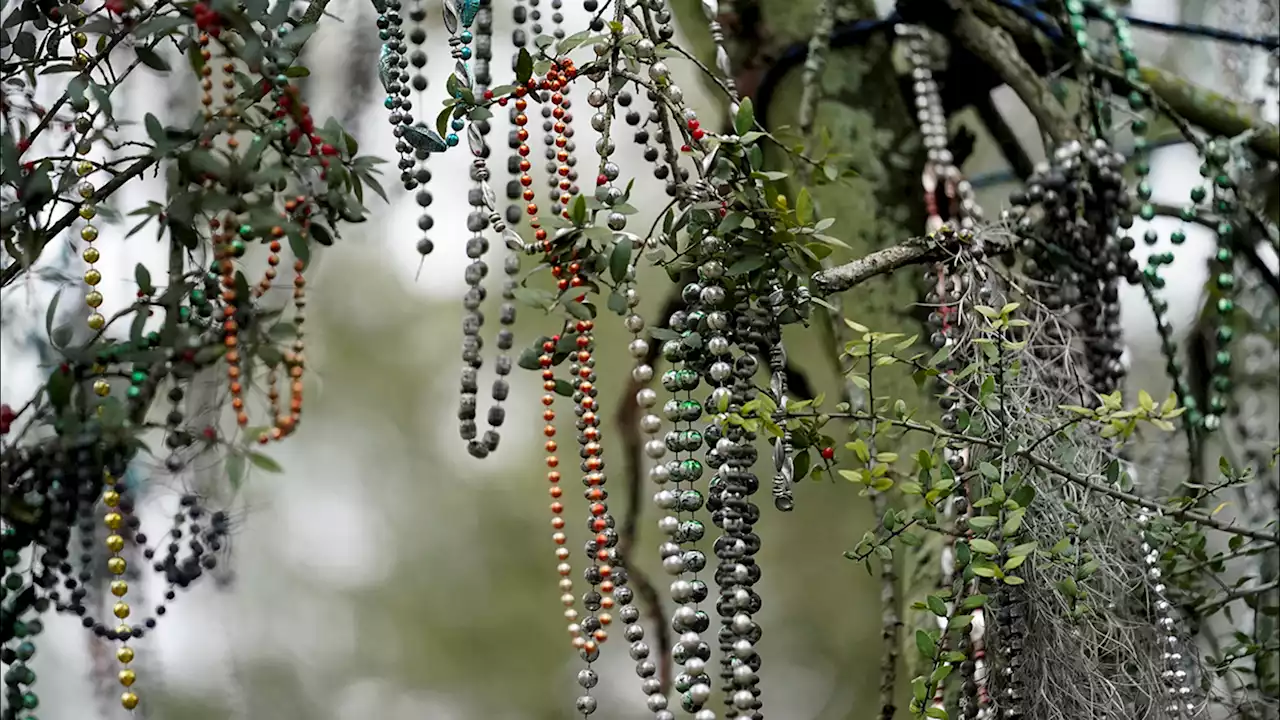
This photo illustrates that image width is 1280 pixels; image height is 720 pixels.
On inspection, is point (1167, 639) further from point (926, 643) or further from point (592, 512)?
point (592, 512)

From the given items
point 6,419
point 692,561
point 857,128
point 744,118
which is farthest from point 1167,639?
point 6,419

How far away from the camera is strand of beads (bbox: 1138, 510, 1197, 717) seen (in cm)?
94

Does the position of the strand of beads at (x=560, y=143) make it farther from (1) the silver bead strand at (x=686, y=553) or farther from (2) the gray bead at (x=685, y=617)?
(2) the gray bead at (x=685, y=617)

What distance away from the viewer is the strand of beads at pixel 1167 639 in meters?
0.94

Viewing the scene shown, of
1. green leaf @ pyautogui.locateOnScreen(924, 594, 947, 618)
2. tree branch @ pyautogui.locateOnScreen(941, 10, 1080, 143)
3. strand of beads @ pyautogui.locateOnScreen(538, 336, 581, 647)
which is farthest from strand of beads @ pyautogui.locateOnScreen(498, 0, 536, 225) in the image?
tree branch @ pyautogui.locateOnScreen(941, 10, 1080, 143)

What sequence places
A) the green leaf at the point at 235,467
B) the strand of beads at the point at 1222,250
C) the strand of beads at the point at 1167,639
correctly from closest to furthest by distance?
1. the green leaf at the point at 235,467
2. the strand of beads at the point at 1167,639
3. the strand of beads at the point at 1222,250

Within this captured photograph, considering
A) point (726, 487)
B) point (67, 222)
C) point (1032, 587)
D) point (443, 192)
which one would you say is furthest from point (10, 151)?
point (443, 192)

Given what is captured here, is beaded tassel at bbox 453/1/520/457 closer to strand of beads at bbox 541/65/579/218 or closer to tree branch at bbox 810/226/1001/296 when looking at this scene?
strand of beads at bbox 541/65/579/218

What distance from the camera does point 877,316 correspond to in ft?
4.34

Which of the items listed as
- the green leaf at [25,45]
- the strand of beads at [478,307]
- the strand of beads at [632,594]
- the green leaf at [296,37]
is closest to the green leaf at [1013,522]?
the strand of beads at [632,594]

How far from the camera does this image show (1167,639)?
98cm

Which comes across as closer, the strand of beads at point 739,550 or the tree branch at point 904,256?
the strand of beads at point 739,550

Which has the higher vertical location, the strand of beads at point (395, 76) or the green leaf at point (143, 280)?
the strand of beads at point (395, 76)

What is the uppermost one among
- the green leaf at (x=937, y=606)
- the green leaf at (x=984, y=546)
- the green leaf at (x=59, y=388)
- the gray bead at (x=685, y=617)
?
the green leaf at (x=59, y=388)
